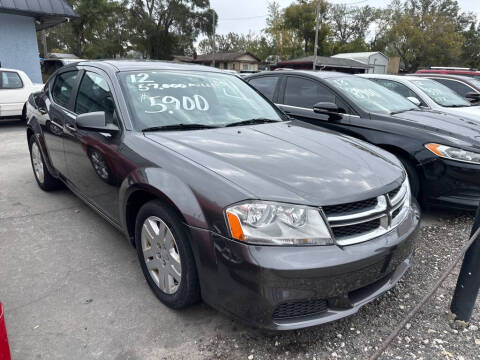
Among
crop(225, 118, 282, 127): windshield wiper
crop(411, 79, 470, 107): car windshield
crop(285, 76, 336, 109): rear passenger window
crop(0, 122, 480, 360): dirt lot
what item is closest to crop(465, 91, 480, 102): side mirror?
crop(411, 79, 470, 107): car windshield

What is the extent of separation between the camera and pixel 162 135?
2.47m

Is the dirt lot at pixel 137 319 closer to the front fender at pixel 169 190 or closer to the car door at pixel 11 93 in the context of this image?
the front fender at pixel 169 190

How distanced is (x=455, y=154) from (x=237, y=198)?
273 centimetres

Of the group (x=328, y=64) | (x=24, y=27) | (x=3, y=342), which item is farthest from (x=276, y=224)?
(x=328, y=64)

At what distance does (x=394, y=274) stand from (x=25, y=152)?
656cm

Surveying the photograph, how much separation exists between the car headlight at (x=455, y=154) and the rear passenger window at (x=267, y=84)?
2.40 metres

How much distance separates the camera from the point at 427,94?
612cm

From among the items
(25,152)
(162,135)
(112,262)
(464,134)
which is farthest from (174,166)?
(25,152)

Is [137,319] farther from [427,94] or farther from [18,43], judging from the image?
[18,43]

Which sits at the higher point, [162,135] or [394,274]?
[162,135]

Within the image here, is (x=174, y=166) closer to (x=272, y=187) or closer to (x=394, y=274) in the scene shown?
(x=272, y=187)

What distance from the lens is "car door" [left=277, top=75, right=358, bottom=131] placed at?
4.36m

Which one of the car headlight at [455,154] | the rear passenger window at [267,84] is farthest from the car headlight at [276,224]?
the rear passenger window at [267,84]

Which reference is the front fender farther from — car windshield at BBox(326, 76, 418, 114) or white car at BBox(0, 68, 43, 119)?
white car at BBox(0, 68, 43, 119)
